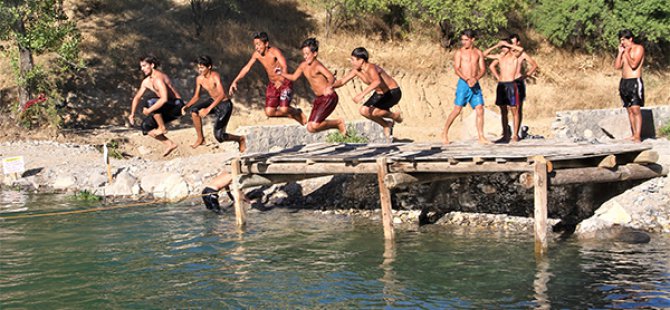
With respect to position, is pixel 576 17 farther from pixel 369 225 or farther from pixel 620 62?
pixel 369 225

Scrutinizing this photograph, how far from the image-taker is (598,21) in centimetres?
3244

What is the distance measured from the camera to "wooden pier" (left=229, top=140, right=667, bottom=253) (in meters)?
11.5

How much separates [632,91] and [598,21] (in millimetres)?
18480

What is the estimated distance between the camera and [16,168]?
1931 cm

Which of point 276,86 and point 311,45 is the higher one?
point 311,45

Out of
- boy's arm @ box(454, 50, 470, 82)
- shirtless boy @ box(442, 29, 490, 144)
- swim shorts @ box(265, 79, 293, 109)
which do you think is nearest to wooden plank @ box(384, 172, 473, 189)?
shirtless boy @ box(442, 29, 490, 144)

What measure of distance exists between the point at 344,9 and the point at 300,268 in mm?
21667

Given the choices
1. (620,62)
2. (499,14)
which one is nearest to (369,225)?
(620,62)

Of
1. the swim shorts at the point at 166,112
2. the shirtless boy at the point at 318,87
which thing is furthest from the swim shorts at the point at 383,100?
the swim shorts at the point at 166,112

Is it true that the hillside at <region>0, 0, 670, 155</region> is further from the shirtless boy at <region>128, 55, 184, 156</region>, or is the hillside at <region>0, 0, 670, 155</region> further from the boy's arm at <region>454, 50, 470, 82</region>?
the shirtless boy at <region>128, 55, 184, 156</region>

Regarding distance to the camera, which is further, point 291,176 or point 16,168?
point 16,168

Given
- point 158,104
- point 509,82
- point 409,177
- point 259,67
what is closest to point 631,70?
point 509,82

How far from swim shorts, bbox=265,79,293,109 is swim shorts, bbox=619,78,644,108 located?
598 cm

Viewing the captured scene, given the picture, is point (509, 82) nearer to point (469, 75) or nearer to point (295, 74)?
point (469, 75)
